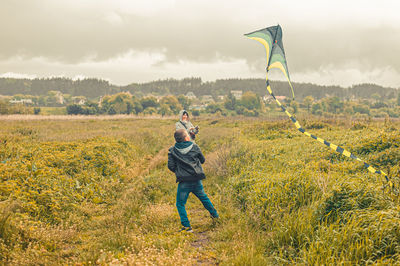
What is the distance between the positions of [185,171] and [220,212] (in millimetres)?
1659

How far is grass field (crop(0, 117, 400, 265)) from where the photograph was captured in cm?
380

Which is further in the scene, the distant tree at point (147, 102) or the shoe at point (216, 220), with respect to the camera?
the distant tree at point (147, 102)

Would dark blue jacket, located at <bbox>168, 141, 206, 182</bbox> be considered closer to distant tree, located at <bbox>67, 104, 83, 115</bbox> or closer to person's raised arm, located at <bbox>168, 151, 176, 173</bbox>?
person's raised arm, located at <bbox>168, 151, 176, 173</bbox>

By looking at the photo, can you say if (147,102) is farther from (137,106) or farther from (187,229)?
(187,229)

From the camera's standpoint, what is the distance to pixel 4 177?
22.1 ft

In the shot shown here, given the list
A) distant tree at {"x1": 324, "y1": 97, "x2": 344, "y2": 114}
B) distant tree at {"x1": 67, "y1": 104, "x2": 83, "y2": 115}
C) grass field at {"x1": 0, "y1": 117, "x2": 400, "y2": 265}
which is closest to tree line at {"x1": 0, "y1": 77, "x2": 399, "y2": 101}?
distant tree at {"x1": 324, "y1": 97, "x2": 344, "y2": 114}

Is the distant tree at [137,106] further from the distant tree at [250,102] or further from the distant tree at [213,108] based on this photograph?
the distant tree at [250,102]

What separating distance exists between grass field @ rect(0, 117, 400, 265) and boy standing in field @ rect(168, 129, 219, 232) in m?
0.52

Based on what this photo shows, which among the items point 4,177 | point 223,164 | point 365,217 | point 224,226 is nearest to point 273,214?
point 224,226

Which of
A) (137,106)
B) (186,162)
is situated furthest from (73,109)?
(186,162)

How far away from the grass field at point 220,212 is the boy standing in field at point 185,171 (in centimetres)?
52

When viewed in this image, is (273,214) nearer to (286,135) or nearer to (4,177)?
(4,177)

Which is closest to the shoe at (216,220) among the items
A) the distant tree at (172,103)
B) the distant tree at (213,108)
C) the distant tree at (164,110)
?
the distant tree at (164,110)

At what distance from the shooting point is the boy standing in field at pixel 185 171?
5281 millimetres
